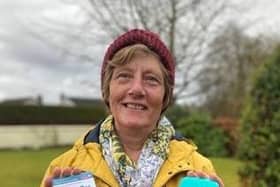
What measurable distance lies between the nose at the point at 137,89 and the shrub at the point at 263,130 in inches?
180

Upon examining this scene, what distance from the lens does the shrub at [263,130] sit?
6.45 meters

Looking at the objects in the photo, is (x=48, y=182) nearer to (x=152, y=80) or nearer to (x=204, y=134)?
(x=152, y=80)

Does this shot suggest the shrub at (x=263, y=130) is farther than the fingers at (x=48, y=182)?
Yes

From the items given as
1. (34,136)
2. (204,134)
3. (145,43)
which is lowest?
(34,136)

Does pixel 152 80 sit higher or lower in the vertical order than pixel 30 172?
higher

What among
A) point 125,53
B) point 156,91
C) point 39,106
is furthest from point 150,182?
point 39,106

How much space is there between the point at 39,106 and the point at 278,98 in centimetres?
2538

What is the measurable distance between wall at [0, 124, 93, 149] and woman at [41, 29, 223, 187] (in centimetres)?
2665

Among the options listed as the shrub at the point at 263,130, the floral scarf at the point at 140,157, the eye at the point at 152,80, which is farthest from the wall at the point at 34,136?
the eye at the point at 152,80

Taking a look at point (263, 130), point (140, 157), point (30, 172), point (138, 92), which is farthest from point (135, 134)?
point (30, 172)

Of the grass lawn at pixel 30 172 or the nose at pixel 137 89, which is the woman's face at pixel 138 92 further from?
the grass lawn at pixel 30 172

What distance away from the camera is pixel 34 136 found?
29.5 metres

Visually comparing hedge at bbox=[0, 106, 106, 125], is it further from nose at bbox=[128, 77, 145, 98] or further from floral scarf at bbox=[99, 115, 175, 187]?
nose at bbox=[128, 77, 145, 98]

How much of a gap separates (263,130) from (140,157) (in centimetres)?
457
